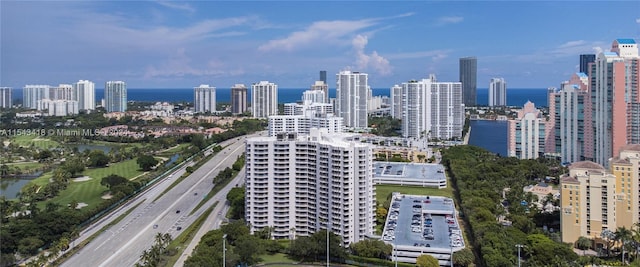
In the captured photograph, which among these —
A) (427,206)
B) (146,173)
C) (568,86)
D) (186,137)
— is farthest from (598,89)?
(186,137)

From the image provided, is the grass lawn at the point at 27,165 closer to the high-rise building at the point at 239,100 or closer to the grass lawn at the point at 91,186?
the grass lawn at the point at 91,186

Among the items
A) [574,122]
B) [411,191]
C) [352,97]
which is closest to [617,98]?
[574,122]

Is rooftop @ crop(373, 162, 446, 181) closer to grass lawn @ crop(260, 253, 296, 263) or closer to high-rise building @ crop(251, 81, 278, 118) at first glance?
grass lawn @ crop(260, 253, 296, 263)

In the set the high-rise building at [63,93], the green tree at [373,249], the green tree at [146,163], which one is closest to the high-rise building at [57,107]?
the high-rise building at [63,93]

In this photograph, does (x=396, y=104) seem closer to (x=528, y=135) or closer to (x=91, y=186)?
(x=528, y=135)

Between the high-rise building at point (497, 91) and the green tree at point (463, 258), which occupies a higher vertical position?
the high-rise building at point (497, 91)

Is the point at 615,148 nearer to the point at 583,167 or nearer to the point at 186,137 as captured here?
the point at 583,167

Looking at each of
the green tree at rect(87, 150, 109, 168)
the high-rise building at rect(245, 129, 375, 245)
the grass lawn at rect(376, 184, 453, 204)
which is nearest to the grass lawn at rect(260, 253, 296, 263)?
the high-rise building at rect(245, 129, 375, 245)

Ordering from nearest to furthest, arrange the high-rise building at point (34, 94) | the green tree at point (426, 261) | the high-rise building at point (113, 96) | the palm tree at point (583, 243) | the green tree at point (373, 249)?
the green tree at point (426, 261), the green tree at point (373, 249), the palm tree at point (583, 243), the high-rise building at point (34, 94), the high-rise building at point (113, 96)
